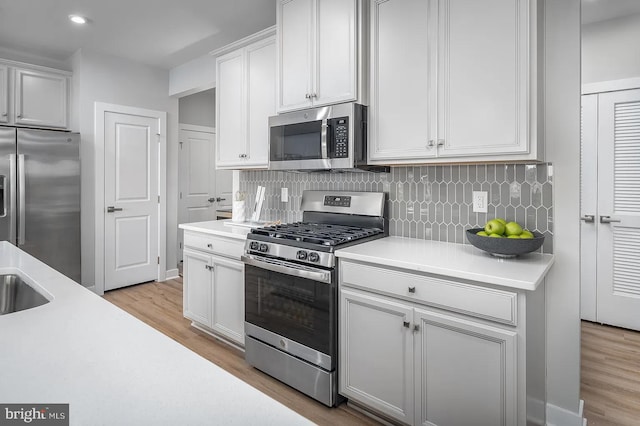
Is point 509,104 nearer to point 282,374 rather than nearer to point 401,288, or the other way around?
point 401,288

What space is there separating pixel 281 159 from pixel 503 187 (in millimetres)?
1429

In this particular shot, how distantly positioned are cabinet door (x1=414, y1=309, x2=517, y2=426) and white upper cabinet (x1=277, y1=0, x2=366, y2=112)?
4.57 ft

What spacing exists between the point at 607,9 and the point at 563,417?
3035mm

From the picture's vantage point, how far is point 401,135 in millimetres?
2133

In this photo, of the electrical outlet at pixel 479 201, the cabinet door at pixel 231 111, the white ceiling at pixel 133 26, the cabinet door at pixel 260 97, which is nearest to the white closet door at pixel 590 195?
the electrical outlet at pixel 479 201

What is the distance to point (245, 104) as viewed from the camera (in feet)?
10.1

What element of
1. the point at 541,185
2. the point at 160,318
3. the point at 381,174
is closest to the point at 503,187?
the point at 541,185

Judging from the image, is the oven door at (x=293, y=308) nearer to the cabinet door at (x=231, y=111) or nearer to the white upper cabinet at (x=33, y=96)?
the cabinet door at (x=231, y=111)

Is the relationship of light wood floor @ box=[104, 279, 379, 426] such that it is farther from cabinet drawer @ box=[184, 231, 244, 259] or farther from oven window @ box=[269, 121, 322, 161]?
oven window @ box=[269, 121, 322, 161]

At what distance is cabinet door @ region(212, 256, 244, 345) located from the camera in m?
2.69

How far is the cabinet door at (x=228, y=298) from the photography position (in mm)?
2686

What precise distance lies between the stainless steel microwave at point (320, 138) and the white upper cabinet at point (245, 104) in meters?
0.29

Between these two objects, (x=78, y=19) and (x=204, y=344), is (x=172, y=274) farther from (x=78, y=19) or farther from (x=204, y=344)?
(x=78, y=19)

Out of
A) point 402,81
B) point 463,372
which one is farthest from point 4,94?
point 463,372
